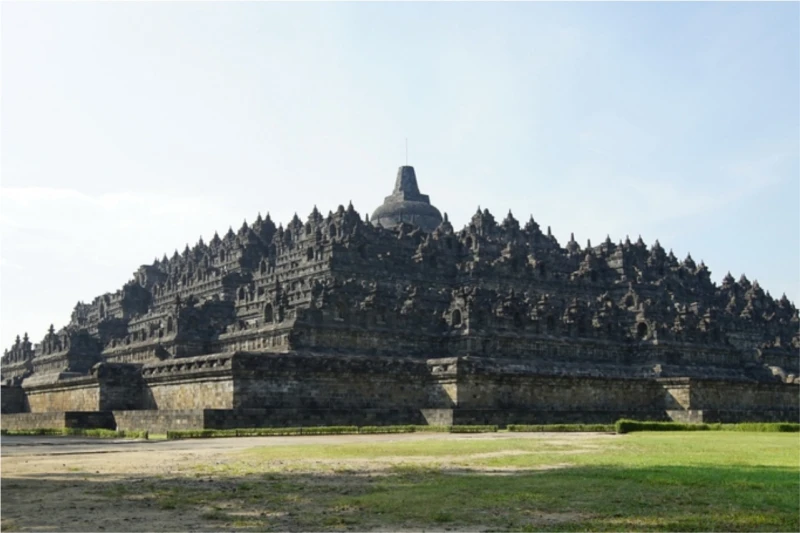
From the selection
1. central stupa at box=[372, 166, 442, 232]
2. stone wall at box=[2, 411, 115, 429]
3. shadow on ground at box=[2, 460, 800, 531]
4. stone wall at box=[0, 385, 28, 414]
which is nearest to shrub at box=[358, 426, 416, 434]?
stone wall at box=[2, 411, 115, 429]

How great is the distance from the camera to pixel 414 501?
646 inches

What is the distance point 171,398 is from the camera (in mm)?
52531

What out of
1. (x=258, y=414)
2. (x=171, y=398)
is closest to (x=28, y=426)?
(x=171, y=398)

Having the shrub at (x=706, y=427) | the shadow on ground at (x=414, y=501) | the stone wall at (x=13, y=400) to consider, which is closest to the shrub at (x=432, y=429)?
the shrub at (x=706, y=427)

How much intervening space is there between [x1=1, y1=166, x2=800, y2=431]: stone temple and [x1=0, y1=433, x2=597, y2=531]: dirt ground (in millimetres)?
13438

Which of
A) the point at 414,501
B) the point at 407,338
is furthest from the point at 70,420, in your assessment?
the point at 414,501

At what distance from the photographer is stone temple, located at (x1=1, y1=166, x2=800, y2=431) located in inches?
1972

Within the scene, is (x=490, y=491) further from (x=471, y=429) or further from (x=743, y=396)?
(x=743, y=396)

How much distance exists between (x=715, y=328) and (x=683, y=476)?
6212 cm

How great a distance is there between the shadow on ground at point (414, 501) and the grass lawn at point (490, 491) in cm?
3

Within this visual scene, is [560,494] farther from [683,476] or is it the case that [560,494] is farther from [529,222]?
[529,222]

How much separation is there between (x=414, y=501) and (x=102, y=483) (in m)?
6.90

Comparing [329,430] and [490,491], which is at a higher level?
[329,430]

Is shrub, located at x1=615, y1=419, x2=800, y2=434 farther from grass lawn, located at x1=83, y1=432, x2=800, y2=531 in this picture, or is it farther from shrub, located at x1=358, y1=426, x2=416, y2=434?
grass lawn, located at x1=83, y1=432, x2=800, y2=531
